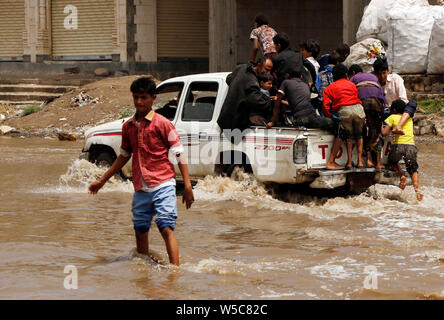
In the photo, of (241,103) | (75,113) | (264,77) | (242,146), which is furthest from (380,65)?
(75,113)

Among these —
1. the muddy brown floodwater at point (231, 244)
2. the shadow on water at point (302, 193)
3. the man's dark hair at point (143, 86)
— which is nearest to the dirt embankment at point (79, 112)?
the muddy brown floodwater at point (231, 244)

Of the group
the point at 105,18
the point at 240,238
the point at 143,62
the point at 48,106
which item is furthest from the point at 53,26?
the point at 240,238

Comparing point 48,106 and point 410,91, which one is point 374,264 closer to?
point 410,91

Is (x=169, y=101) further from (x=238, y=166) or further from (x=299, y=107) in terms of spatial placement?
(x=299, y=107)

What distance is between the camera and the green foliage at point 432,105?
17.2 m

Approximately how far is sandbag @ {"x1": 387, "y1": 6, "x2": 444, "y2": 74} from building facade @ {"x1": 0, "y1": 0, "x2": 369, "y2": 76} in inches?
373

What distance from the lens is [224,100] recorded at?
10141 millimetres

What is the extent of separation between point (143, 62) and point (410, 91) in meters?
13.0

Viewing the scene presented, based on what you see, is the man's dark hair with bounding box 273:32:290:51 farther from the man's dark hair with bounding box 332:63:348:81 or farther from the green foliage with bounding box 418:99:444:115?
the green foliage with bounding box 418:99:444:115

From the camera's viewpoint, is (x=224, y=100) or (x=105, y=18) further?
(x=105, y=18)

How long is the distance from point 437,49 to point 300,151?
889 cm

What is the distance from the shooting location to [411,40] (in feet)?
56.6

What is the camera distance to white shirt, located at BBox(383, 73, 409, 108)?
10.4 m

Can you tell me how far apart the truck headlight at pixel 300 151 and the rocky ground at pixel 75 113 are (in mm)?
12050
